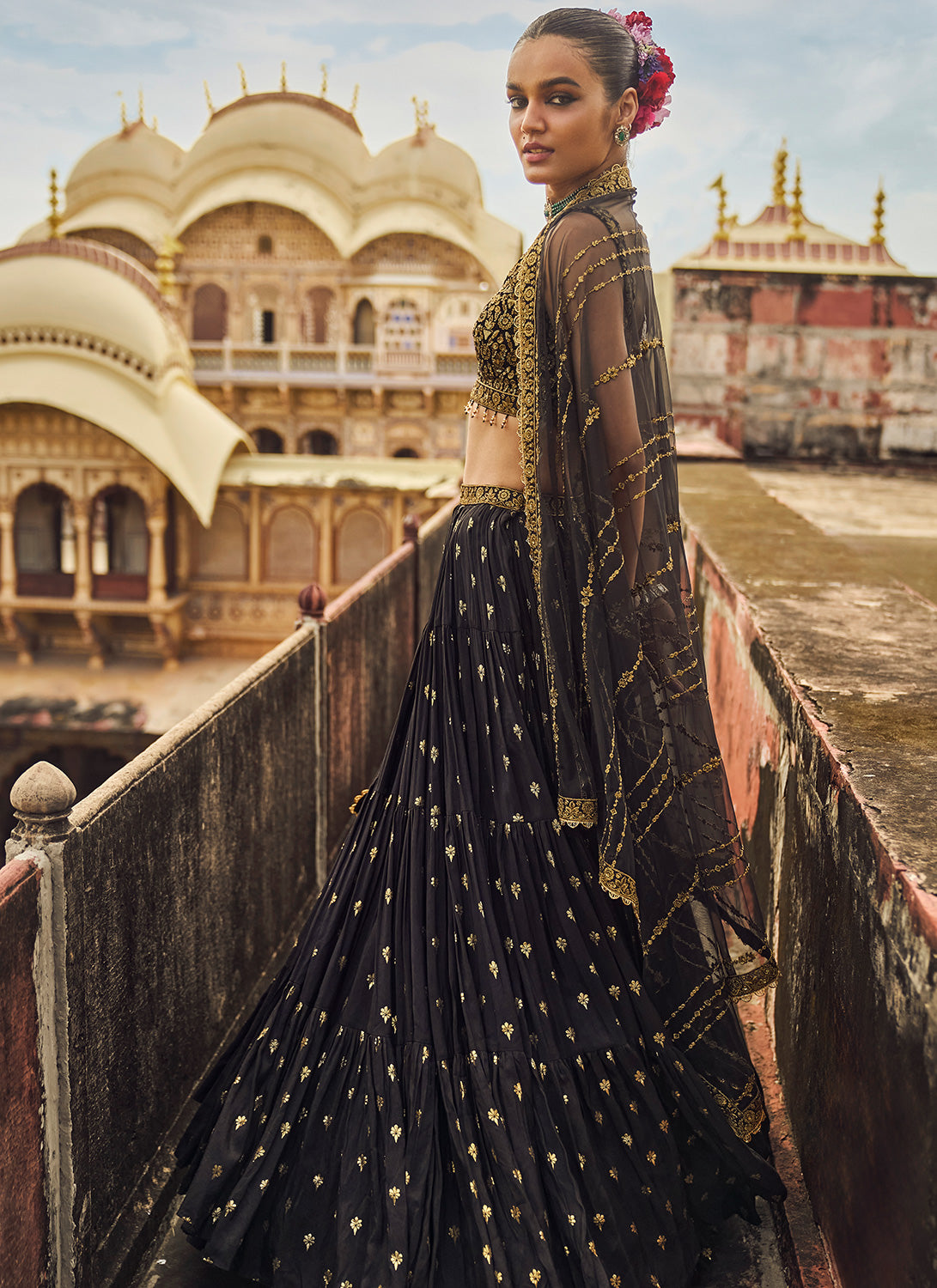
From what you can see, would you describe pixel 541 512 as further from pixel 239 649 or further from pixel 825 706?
pixel 239 649

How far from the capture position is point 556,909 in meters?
1.42

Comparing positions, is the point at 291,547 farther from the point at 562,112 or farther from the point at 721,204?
the point at 562,112

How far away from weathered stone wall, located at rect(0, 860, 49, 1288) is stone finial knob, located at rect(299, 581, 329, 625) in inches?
67.6

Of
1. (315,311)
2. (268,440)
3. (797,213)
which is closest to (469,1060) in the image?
(797,213)

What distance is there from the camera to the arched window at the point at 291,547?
14.1 meters

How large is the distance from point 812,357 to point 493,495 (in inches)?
234

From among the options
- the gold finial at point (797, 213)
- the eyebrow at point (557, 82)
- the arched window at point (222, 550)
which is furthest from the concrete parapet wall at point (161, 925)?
the arched window at point (222, 550)

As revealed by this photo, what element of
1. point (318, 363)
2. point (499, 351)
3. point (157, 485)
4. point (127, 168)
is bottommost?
point (499, 351)

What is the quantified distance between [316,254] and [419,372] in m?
3.72

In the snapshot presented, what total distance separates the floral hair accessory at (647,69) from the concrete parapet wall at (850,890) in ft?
2.87

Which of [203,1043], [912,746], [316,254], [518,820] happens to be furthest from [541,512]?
[316,254]

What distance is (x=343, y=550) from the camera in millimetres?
14094

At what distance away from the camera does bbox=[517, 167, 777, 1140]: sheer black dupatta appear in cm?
136

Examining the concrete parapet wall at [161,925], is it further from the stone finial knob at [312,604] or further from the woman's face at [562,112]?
the woman's face at [562,112]
